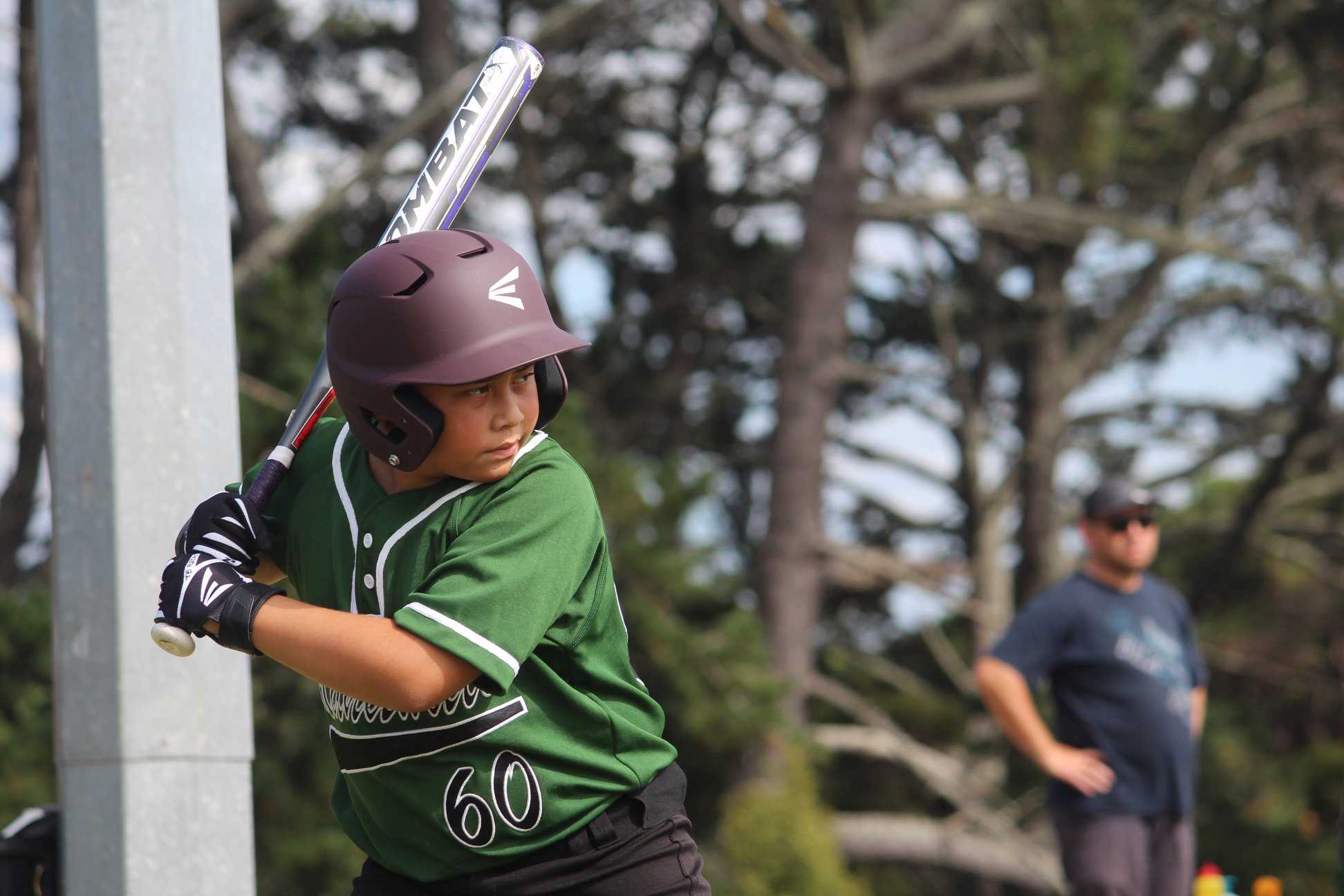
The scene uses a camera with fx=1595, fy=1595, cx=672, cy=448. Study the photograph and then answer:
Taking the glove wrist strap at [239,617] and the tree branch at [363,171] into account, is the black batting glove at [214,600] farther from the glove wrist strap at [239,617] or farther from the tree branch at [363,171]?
the tree branch at [363,171]

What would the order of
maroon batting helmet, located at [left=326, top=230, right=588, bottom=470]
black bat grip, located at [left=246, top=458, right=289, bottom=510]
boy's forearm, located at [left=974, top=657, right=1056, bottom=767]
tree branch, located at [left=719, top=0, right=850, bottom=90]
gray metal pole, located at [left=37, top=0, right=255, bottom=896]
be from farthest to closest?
tree branch, located at [left=719, top=0, right=850, bottom=90] < boy's forearm, located at [left=974, top=657, right=1056, bottom=767] < gray metal pole, located at [left=37, top=0, right=255, bottom=896] < black bat grip, located at [left=246, top=458, right=289, bottom=510] < maroon batting helmet, located at [left=326, top=230, right=588, bottom=470]

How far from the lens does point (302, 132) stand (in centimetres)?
1370

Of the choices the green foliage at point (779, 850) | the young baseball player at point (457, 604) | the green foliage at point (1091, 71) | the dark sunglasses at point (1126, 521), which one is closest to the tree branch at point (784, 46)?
the green foliage at point (1091, 71)

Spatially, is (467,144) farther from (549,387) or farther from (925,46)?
(925,46)

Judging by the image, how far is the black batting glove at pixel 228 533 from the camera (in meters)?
2.23

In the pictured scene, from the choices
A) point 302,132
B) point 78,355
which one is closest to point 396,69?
point 302,132

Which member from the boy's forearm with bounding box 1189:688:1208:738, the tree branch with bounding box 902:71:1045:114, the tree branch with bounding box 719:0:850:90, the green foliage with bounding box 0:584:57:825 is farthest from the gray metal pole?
the tree branch with bounding box 902:71:1045:114

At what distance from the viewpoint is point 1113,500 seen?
548cm

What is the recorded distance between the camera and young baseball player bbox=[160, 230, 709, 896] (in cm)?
208

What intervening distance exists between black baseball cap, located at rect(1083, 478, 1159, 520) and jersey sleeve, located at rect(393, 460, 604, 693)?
3.56 m

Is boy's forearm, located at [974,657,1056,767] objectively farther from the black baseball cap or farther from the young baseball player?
the young baseball player

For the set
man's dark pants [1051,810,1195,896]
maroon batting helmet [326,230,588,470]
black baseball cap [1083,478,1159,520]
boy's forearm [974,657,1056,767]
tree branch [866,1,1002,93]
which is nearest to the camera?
maroon batting helmet [326,230,588,470]

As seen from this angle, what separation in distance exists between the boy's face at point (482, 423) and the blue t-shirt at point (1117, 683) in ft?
11.9

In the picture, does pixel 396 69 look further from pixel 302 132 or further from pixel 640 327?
pixel 640 327
